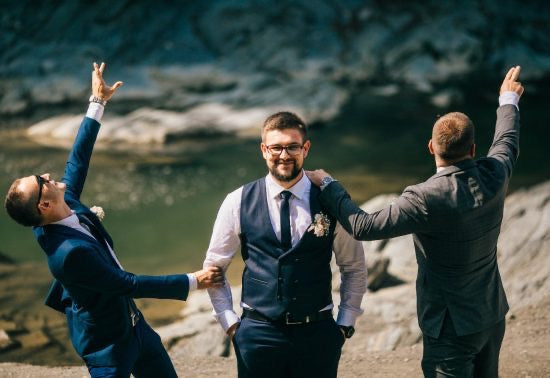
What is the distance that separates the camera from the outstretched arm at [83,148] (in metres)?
2.98

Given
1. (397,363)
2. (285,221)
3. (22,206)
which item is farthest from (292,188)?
(397,363)

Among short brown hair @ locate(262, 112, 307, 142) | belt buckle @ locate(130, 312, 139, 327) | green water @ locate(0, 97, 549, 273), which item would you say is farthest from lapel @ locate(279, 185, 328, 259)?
green water @ locate(0, 97, 549, 273)

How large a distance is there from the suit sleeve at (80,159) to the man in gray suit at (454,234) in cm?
99

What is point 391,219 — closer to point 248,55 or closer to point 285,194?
point 285,194

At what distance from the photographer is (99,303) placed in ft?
8.67

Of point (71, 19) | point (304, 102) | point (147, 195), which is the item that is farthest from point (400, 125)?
Answer: point (71, 19)

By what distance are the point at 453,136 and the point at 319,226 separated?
0.57m

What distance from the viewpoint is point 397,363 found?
4336mm

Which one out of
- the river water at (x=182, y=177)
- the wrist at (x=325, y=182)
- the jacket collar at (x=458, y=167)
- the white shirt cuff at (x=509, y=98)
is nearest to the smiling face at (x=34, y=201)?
the wrist at (x=325, y=182)

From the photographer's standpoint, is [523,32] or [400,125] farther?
[523,32]

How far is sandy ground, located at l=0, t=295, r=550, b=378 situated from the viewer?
4090 millimetres

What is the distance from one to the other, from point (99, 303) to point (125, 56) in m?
13.4

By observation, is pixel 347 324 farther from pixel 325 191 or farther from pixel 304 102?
pixel 304 102

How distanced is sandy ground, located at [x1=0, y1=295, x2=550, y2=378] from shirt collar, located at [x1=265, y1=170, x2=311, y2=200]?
71.6 inches
